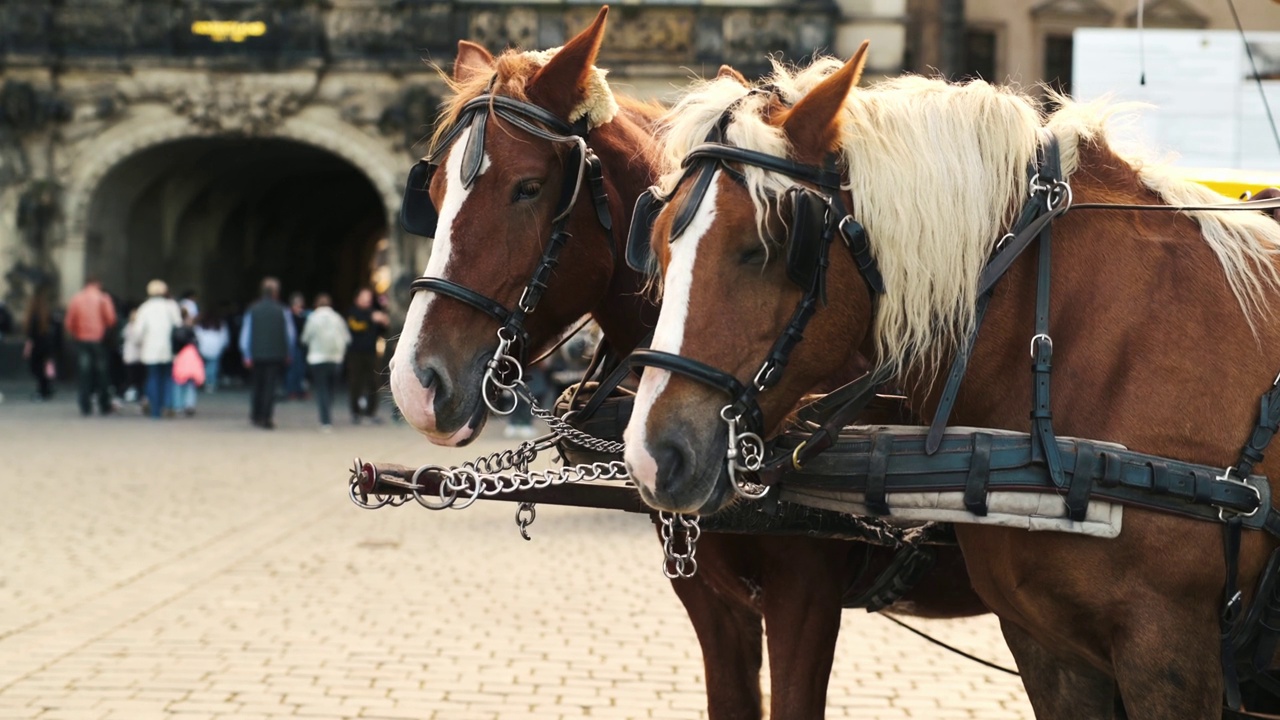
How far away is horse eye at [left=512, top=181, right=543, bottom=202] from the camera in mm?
3342

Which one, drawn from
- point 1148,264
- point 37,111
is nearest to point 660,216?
point 1148,264

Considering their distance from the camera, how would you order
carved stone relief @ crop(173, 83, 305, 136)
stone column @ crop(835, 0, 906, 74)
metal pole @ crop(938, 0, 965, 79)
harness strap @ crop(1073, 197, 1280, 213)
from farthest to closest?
metal pole @ crop(938, 0, 965, 79), stone column @ crop(835, 0, 906, 74), carved stone relief @ crop(173, 83, 305, 136), harness strap @ crop(1073, 197, 1280, 213)

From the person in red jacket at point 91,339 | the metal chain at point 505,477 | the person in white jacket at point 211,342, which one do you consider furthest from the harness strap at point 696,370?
the person in white jacket at point 211,342

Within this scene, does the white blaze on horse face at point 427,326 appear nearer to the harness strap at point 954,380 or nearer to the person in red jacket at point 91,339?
the harness strap at point 954,380

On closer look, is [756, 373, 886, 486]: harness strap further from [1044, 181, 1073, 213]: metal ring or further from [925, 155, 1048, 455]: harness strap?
[1044, 181, 1073, 213]: metal ring

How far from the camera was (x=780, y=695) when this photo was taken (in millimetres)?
3229

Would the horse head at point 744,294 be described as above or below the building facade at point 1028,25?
below

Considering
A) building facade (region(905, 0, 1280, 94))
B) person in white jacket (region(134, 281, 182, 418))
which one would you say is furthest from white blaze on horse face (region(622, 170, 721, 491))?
building facade (region(905, 0, 1280, 94))

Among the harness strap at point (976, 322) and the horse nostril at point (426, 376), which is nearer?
the harness strap at point (976, 322)

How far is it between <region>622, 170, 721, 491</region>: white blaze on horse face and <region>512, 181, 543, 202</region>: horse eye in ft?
2.68

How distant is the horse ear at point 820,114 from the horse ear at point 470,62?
51.7 inches

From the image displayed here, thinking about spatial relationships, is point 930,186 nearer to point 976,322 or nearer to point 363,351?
point 976,322

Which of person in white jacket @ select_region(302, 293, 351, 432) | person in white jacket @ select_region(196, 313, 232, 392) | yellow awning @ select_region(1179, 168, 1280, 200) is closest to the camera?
yellow awning @ select_region(1179, 168, 1280, 200)

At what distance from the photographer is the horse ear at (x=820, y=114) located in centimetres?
261
